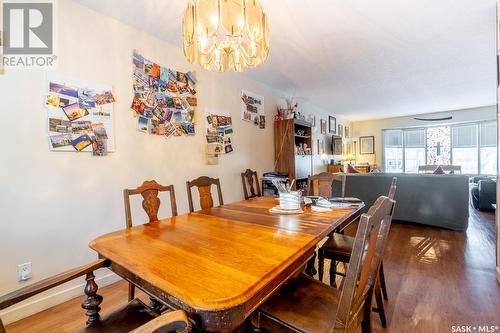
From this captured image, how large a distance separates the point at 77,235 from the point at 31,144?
79cm

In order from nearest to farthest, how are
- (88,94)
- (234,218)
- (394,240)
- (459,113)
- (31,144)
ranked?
(234,218), (31,144), (88,94), (394,240), (459,113)

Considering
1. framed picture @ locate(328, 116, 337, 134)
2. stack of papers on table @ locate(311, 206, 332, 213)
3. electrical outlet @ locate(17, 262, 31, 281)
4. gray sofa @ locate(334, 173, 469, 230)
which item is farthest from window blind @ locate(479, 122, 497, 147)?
electrical outlet @ locate(17, 262, 31, 281)

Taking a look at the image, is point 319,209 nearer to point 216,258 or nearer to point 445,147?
point 216,258

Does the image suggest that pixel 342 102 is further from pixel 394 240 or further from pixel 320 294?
pixel 320 294

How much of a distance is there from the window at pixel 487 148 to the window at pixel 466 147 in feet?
0.34

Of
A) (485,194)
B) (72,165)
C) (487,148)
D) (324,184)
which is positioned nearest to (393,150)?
(487,148)

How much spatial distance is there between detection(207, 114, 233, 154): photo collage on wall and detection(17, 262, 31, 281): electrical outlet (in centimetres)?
196

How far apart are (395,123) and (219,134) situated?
6.70 metres

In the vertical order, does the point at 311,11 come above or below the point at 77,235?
above

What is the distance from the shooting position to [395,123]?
25.2 feet

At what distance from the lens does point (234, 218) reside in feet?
5.25

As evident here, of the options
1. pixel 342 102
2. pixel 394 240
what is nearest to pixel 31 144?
pixel 394 240

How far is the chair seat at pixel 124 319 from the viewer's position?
3.15ft

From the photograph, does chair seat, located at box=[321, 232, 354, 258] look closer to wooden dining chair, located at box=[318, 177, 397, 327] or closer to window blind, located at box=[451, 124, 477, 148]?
wooden dining chair, located at box=[318, 177, 397, 327]
